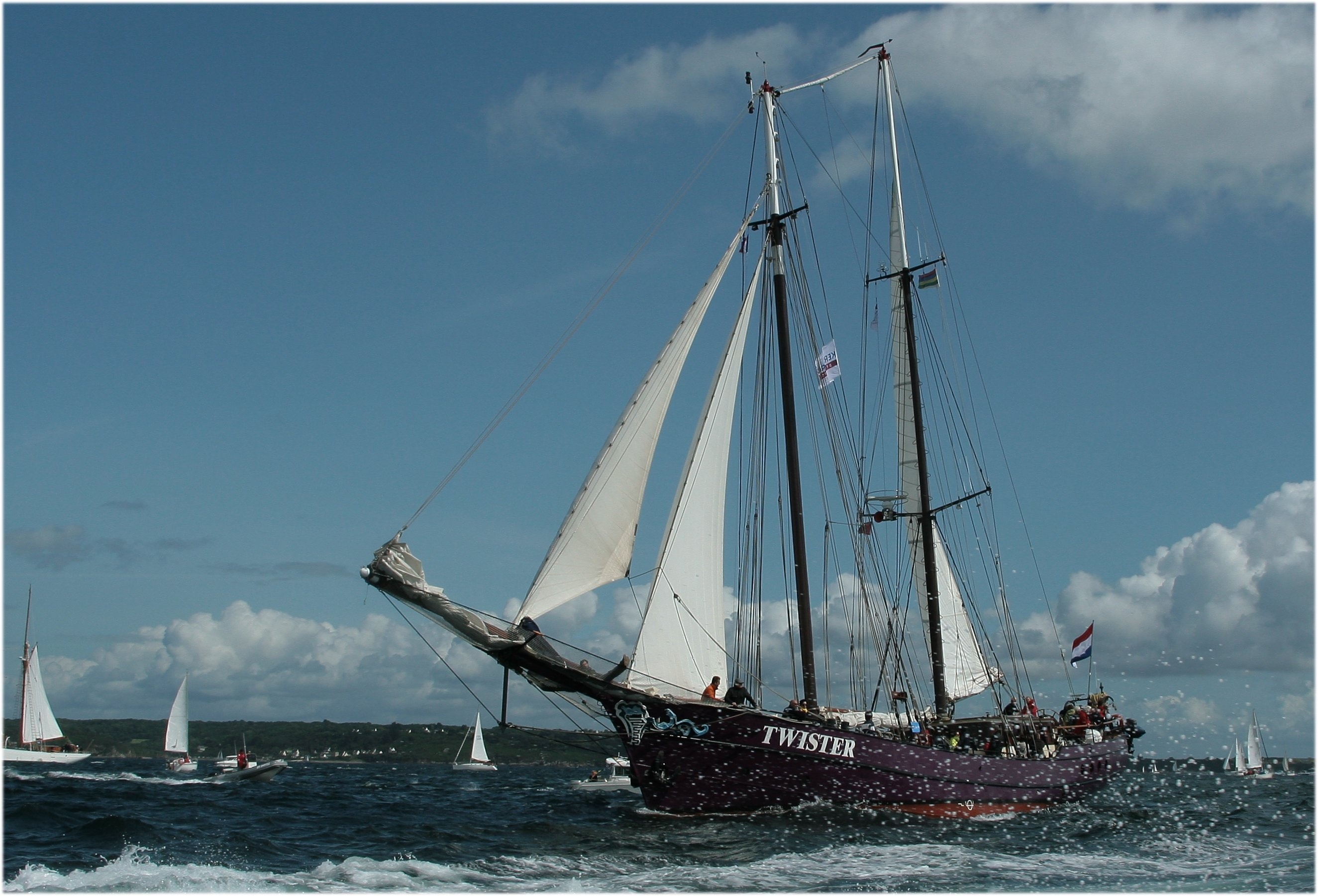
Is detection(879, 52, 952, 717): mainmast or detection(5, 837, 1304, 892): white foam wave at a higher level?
detection(879, 52, 952, 717): mainmast

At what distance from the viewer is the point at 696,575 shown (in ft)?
94.8

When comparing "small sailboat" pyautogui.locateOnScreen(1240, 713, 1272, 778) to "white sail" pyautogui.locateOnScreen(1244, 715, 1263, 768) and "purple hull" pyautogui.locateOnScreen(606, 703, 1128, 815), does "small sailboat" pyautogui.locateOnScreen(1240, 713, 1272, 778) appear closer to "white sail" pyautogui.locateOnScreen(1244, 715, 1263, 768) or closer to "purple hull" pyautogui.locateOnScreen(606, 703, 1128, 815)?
"white sail" pyautogui.locateOnScreen(1244, 715, 1263, 768)

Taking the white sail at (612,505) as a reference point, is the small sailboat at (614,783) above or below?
below

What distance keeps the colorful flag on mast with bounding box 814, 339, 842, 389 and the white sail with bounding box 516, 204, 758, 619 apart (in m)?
6.54

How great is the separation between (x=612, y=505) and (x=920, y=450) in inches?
745

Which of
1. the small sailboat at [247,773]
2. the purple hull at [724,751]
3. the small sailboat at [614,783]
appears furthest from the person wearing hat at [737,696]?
the small sailboat at [247,773]

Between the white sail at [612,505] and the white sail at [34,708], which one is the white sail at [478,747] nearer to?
the white sail at [34,708]

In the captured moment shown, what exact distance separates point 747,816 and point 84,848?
16.0 metres

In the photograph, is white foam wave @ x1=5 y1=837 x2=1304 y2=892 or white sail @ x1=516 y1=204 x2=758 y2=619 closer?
white foam wave @ x1=5 y1=837 x2=1304 y2=892

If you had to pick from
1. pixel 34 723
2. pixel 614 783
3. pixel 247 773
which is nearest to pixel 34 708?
pixel 34 723

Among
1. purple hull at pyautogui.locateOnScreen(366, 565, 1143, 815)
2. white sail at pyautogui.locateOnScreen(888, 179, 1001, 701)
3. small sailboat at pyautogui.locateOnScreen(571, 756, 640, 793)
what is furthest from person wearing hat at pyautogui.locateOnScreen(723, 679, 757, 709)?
small sailboat at pyautogui.locateOnScreen(571, 756, 640, 793)

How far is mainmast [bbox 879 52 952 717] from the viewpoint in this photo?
1565 inches

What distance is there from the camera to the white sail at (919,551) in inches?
1688

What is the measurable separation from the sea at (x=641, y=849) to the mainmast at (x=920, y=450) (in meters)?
6.36
